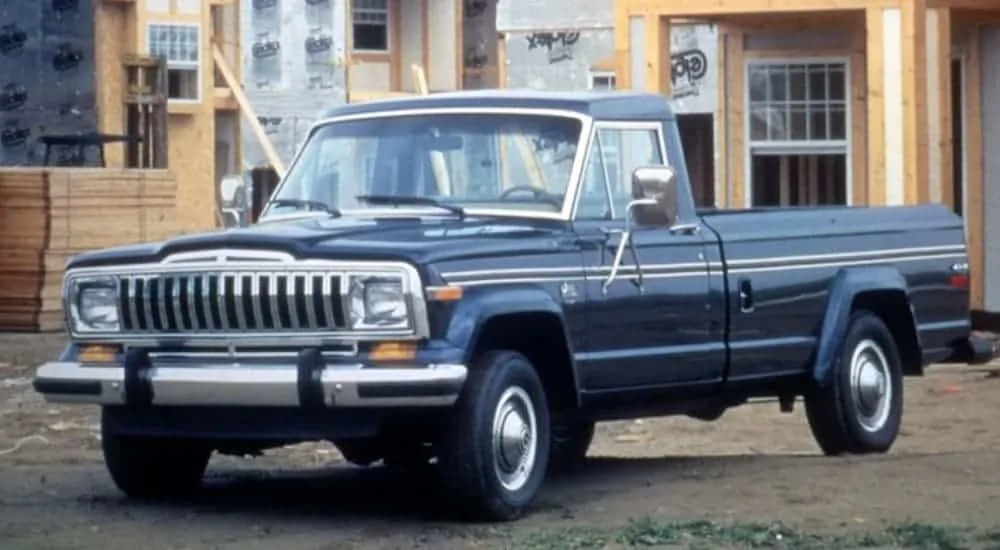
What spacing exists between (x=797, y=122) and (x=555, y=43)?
48.8ft

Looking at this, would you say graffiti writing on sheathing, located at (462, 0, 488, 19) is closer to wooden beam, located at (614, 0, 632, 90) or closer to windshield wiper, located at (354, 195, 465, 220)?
wooden beam, located at (614, 0, 632, 90)

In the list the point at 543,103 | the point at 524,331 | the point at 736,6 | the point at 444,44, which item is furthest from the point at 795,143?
the point at 444,44

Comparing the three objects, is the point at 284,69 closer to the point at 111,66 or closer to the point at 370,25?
the point at 370,25

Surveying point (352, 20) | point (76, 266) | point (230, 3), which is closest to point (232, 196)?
point (76, 266)

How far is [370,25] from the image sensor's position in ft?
162

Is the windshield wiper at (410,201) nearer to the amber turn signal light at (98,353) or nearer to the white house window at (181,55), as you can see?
the amber turn signal light at (98,353)

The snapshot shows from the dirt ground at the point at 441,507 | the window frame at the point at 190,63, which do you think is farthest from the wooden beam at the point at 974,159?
the window frame at the point at 190,63

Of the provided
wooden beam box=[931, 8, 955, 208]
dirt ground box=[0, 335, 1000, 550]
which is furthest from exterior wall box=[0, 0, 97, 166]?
dirt ground box=[0, 335, 1000, 550]

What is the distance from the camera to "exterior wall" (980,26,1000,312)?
Answer: 21109 mm

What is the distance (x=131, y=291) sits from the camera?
393 inches

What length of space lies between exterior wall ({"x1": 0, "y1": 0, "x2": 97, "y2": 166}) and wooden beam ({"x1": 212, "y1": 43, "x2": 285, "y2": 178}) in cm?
511

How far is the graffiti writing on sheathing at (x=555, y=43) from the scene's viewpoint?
117ft

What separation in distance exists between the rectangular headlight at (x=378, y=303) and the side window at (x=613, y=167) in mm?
1527

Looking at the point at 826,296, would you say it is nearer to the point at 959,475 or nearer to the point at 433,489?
the point at 959,475
